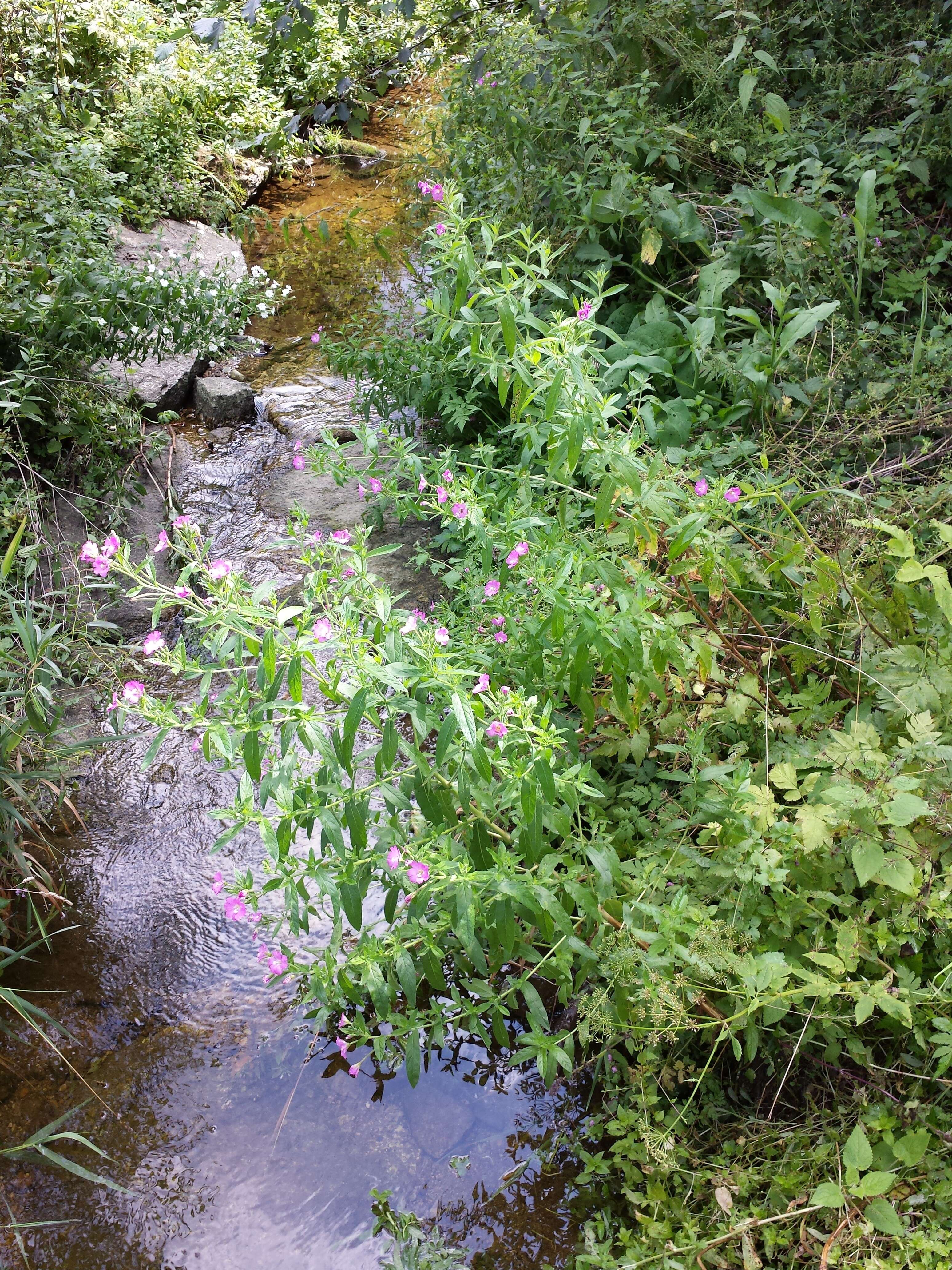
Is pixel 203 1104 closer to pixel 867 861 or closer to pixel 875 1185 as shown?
pixel 875 1185

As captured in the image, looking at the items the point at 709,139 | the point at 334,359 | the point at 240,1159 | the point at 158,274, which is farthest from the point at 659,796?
the point at 158,274

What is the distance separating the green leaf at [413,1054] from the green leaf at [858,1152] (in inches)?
34.7

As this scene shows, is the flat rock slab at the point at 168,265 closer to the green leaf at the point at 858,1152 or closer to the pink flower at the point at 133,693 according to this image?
the pink flower at the point at 133,693

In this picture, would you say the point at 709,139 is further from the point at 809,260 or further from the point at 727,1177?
the point at 727,1177

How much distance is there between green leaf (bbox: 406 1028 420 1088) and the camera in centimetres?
199

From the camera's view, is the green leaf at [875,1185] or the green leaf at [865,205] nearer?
the green leaf at [875,1185]

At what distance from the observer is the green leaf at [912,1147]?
1.70 m

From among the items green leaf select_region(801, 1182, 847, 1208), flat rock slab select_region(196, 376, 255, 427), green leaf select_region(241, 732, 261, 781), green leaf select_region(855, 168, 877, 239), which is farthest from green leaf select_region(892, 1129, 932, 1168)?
flat rock slab select_region(196, 376, 255, 427)

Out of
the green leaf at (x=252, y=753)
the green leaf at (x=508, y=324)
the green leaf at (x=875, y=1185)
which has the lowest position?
the green leaf at (x=875, y=1185)

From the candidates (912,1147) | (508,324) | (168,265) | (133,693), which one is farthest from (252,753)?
(168,265)

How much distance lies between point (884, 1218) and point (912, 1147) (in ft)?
0.47

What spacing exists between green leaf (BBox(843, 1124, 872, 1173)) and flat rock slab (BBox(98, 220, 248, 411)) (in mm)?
3988

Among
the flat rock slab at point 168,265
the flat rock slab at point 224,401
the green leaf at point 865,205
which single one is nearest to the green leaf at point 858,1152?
the green leaf at point 865,205

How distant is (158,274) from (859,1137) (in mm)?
4222
